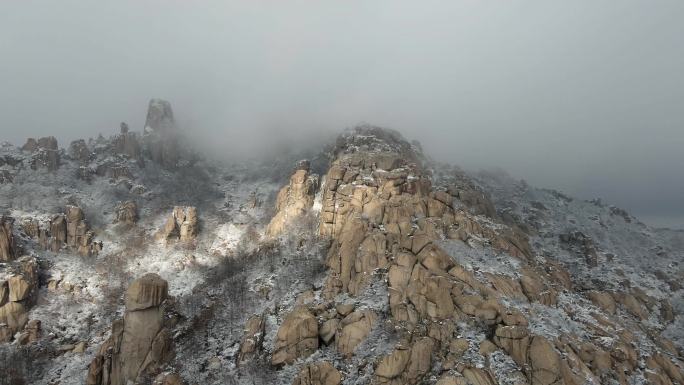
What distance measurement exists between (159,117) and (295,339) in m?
130

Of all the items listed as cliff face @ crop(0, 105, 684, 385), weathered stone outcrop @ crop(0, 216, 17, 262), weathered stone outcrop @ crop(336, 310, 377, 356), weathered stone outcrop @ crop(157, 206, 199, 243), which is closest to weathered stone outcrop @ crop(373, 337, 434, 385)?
cliff face @ crop(0, 105, 684, 385)

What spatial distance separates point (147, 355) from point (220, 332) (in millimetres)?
10439

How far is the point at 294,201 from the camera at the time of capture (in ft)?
305

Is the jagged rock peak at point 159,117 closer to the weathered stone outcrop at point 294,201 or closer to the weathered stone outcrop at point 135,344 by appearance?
the weathered stone outcrop at point 294,201

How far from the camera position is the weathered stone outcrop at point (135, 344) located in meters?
52.8

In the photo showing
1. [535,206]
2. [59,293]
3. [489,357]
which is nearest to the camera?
[489,357]

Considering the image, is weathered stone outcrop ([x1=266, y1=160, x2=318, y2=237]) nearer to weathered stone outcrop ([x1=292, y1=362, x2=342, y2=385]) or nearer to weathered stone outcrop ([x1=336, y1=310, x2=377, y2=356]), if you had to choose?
weathered stone outcrop ([x1=336, y1=310, x2=377, y2=356])

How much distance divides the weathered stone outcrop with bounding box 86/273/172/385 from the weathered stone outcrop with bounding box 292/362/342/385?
880 inches

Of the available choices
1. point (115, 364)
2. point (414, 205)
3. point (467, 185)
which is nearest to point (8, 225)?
point (115, 364)

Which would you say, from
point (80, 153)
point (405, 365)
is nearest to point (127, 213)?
point (80, 153)

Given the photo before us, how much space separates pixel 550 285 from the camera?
57.5 meters

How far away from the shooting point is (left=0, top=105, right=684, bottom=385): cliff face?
46000mm

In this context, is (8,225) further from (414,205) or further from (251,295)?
(414,205)

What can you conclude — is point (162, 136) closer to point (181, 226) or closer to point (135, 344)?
point (181, 226)
